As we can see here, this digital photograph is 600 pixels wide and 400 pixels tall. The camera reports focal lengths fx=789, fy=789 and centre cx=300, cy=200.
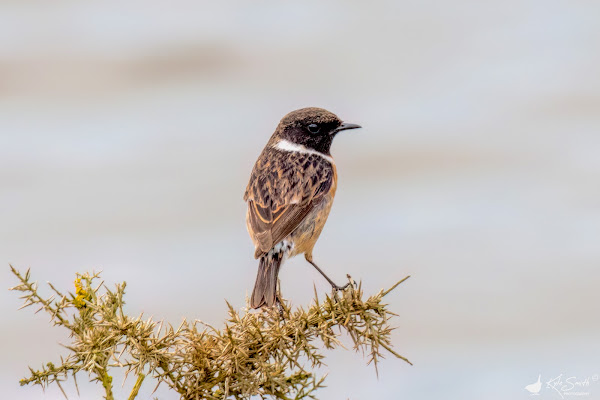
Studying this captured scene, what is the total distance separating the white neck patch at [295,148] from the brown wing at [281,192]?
0.23ft

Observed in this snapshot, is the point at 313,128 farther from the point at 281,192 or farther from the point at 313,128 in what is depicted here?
the point at 281,192

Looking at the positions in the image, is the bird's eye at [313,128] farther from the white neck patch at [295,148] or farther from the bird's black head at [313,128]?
the white neck patch at [295,148]

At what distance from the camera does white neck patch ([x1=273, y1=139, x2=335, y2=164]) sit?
6.10m

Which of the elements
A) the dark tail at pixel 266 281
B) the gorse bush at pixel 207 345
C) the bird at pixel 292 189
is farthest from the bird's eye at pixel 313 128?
the gorse bush at pixel 207 345

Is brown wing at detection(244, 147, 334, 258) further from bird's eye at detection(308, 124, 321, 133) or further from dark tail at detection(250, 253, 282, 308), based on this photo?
bird's eye at detection(308, 124, 321, 133)

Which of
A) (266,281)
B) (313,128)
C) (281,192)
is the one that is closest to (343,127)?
(313,128)

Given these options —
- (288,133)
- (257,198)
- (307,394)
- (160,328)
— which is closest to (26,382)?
(160,328)

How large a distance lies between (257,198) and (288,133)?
3.28ft

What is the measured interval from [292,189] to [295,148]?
2.35ft

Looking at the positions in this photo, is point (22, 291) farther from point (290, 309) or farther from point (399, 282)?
point (399, 282)

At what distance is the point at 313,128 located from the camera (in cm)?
613

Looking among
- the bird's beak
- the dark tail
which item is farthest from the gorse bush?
the bird's beak

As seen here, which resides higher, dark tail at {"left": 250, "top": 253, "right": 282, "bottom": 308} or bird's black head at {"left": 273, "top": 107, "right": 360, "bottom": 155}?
bird's black head at {"left": 273, "top": 107, "right": 360, "bottom": 155}

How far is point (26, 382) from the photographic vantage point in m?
2.46
